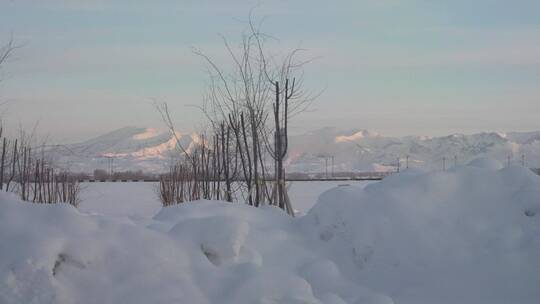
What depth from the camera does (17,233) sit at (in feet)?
12.6

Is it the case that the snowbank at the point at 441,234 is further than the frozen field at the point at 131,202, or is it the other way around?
the frozen field at the point at 131,202

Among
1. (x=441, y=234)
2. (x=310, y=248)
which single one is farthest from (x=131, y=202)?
(x=441, y=234)

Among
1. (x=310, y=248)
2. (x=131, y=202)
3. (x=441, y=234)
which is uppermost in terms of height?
(x=441, y=234)

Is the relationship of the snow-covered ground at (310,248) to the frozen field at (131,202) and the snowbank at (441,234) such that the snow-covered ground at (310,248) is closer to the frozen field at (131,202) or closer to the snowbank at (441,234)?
the snowbank at (441,234)

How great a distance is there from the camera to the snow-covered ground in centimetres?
373

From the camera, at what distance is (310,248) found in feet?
19.3

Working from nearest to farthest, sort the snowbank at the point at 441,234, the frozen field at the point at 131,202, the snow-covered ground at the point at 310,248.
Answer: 1. the snow-covered ground at the point at 310,248
2. the snowbank at the point at 441,234
3. the frozen field at the point at 131,202

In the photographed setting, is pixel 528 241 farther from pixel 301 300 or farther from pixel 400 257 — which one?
pixel 301 300

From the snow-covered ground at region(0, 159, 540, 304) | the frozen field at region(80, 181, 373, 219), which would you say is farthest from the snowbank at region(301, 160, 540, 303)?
the frozen field at region(80, 181, 373, 219)

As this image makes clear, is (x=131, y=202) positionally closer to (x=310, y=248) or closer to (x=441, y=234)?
(x=310, y=248)

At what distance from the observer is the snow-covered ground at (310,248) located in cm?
373

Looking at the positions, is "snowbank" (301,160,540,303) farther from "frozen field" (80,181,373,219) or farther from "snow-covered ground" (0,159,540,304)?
"frozen field" (80,181,373,219)

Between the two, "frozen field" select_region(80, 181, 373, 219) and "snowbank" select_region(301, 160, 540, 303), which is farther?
"frozen field" select_region(80, 181, 373, 219)

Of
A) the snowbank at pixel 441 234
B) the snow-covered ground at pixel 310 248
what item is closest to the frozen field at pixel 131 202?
the snow-covered ground at pixel 310 248
